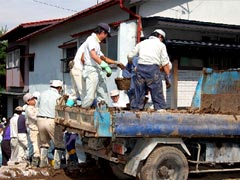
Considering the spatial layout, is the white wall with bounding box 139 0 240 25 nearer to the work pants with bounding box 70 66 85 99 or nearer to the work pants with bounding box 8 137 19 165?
the work pants with bounding box 70 66 85 99

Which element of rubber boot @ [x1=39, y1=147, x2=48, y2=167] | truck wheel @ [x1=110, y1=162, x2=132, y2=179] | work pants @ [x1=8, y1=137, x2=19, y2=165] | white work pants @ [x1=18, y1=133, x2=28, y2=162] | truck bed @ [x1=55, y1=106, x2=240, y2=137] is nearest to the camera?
truck bed @ [x1=55, y1=106, x2=240, y2=137]

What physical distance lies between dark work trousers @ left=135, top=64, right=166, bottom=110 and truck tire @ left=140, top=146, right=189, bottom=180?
997 millimetres

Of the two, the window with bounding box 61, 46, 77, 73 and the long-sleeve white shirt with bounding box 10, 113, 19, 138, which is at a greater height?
the window with bounding box 61, 46, 77, 73

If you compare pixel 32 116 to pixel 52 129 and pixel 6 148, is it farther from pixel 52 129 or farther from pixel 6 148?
pixel 6 148

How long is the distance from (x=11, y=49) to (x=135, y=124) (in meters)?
20.4

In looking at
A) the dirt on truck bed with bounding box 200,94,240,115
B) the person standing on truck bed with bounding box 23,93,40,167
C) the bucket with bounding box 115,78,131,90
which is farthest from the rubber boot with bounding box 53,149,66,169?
the dirt on truck bed with bounding box 200,94,240,115

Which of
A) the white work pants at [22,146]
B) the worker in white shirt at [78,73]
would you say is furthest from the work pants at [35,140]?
the worker in white shirt at [78,73]

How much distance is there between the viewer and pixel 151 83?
6.85 metres

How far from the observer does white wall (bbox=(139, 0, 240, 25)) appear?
11.2 m

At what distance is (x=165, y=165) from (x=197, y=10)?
701cm

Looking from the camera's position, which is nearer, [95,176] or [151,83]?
[151,83]

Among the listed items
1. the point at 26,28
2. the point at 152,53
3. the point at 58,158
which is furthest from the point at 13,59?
the point at 152,53

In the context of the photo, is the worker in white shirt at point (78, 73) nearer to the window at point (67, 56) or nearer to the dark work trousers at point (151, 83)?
the dark work trousers at point (151, 83)

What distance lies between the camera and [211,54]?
11.9 m
